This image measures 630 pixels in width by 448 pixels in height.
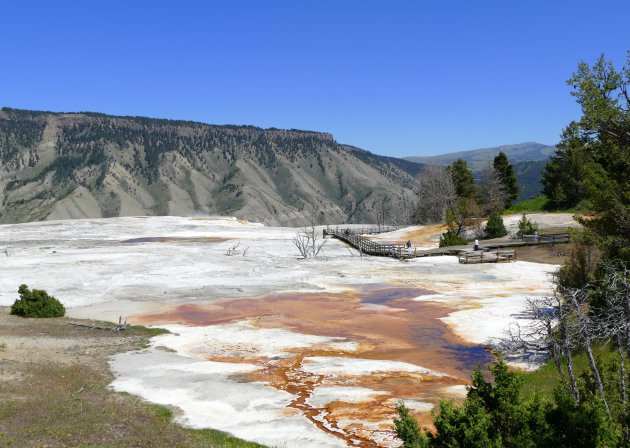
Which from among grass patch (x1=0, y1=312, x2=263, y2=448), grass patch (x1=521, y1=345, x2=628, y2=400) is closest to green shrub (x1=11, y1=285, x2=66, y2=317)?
grass patch (x1=0, y1=312, x2=263, y2=448)

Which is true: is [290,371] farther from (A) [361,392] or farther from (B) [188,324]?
(B) [188,324]

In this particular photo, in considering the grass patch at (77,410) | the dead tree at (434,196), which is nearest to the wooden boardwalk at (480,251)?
the dead tree at (434,196)

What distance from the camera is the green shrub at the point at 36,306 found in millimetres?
29984

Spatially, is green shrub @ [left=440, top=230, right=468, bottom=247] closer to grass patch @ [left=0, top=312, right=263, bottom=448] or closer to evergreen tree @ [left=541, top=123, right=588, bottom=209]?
evergreen tree @ [left=541, top=123, right=588, bottom=209]

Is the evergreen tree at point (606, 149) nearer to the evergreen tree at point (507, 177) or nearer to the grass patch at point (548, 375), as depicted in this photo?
the grass patch at point (548, 375)

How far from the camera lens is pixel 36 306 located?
30125 millimetres

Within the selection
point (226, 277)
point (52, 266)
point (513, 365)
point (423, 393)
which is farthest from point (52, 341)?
point (52, 266)

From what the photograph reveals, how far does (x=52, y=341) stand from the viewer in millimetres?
24438

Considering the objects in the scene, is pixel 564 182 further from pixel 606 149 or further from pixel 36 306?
pixel 36 306

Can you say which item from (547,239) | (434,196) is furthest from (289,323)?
(434,196)

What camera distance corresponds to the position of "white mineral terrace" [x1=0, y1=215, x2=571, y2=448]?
664 inches

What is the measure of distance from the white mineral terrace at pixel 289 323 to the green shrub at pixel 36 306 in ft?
4.94

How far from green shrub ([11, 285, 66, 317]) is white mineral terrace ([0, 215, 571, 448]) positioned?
1.51 meters

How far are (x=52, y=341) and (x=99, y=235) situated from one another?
6576 centimetres
